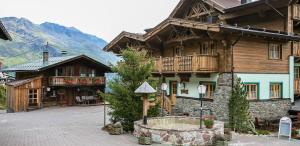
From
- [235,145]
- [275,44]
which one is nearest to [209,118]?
[235,145]

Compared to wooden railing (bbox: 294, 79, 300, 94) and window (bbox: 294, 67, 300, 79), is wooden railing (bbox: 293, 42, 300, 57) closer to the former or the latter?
window (bbox: 294, 67, 300, 79)

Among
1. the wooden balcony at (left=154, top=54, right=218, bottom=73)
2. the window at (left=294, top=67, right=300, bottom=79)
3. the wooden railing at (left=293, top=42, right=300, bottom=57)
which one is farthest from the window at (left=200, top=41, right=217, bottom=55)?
the window at (left=294, top=67, right=300, bottom=79)

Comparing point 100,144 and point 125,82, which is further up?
point 125,82

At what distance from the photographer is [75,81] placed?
110 feet

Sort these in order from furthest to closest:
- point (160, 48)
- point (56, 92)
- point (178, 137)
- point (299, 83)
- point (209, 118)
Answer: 1. point (56, 92)
2. point (160, 48)
3. point (299, 83)
4. point (209, 118)
5. point (178, 137)

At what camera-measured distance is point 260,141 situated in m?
15.5

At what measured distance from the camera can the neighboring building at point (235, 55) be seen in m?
19.3

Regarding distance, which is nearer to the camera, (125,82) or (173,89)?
(125,82)

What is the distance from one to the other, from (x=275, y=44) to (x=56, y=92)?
71.5 ft

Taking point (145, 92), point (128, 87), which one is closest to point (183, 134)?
point (145, 92)

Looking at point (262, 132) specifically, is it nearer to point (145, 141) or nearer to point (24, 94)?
point (145, 141)

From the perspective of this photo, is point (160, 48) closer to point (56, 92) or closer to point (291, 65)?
point (291, 65)

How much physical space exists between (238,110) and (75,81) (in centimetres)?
1937

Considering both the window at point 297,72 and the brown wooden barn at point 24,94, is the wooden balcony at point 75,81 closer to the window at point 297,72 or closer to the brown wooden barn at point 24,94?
the brown wooden barn at point 24,94
